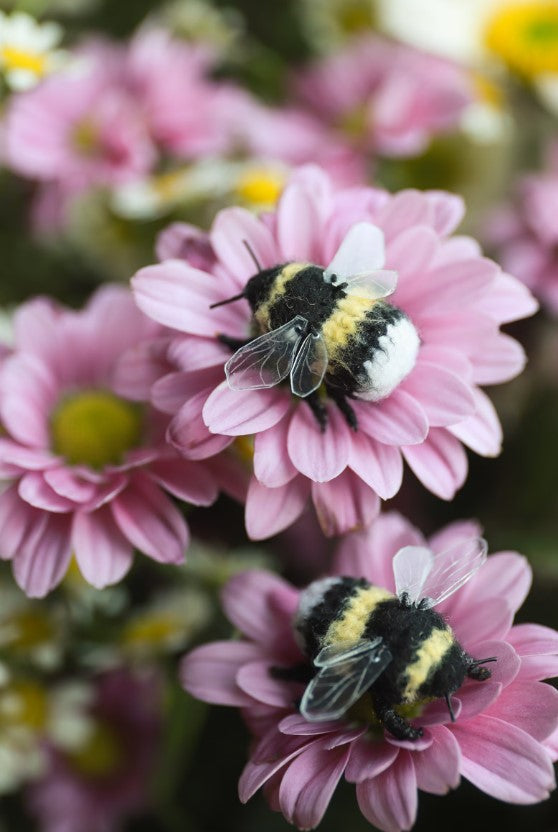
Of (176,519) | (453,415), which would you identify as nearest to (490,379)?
(453,415)

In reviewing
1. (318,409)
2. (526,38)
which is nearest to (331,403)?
(318,409)

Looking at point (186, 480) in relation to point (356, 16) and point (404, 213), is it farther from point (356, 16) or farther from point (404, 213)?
point (356, 16)

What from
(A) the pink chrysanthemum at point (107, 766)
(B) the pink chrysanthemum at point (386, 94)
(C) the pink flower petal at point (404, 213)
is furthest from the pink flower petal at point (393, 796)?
(B) the pink chrysanthemum at point (386, 94)

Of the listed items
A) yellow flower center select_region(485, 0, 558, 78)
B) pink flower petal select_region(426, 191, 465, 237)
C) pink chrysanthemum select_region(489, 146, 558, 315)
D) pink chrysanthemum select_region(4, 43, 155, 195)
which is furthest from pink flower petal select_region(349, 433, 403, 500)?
yellow flower center select_region(485, 0, 558, 78)

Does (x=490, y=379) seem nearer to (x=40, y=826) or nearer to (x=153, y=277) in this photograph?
(x=153, y=277)

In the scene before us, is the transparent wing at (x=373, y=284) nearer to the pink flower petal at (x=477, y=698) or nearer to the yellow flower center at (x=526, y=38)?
the pink flower petal at (x=477, y=698)
